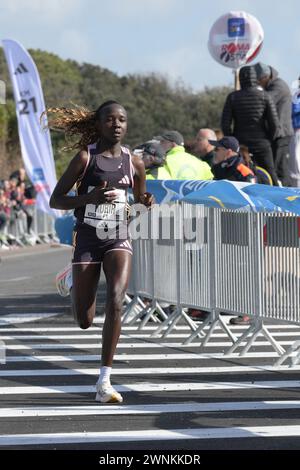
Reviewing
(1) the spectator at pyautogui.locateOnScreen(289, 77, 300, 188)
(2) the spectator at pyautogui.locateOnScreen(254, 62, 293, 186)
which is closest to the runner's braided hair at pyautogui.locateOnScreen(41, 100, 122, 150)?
(1) the spectator at pyautogui.locateOnScreen(289, 77, 300, 188)

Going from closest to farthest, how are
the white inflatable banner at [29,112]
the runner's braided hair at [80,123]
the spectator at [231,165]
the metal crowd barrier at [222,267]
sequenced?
the runner's braided hair at [80,123] → the metal crowd barrier at [222,267] → the spectator at [231,165] → the white inflatable banner at [29,112]

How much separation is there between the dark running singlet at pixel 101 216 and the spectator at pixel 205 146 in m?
7.67

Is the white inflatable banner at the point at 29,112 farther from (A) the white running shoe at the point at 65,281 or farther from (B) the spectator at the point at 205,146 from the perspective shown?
(A) the white running shoe at the point at 65,281

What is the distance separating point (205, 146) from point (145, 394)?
27.3ft

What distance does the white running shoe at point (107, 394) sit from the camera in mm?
9523

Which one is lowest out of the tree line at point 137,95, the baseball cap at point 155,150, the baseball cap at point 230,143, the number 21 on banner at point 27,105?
the tree line at point 137,95

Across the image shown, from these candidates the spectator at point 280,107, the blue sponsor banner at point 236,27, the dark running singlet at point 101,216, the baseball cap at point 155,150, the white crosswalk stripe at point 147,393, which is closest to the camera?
the white crosswalk stripe at point 147,393

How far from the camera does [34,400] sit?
9.72m

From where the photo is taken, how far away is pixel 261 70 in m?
17.9

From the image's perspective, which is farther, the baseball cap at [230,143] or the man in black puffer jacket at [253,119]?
the man in black puffer jacket at [253,119]

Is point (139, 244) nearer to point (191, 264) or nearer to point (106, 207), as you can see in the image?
point (191, 264)

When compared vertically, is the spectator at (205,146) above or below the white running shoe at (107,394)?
above

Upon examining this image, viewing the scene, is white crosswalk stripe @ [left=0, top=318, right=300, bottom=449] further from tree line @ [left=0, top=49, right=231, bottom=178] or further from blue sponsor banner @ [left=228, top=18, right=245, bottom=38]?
tree line @ [left=0, top=49, right=231, bottom=178]

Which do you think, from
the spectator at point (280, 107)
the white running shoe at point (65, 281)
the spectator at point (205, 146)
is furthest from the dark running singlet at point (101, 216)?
the spectator at point (280, 107)
